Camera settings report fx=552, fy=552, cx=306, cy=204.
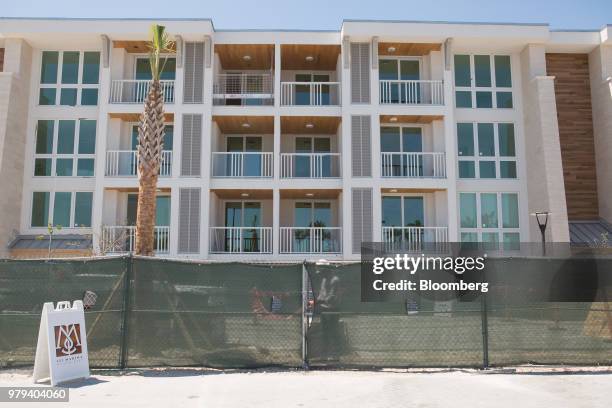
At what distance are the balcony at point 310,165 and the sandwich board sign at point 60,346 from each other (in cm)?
1383

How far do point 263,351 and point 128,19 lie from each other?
54.4 ft

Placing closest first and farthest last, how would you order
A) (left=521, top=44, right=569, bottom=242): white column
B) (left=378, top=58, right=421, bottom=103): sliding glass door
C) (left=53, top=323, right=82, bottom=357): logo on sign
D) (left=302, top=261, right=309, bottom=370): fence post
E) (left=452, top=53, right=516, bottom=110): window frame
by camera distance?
(left=53, top=323, right=82, bottom=357): logo on sign → (left=302, top=261, right=309, bottom=370): fence post → (left=521, top=44, right=569, bottom=242): white column → (left=378, top=58, right=421, bottom=103): sliding glass door → (left=452, top=53, right=516, bottom=110): window frame

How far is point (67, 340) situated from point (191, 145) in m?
13.6

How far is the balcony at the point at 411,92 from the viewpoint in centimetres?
2147

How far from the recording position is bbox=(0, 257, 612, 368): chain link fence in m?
8.62

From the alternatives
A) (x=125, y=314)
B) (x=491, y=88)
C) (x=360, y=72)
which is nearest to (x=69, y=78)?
(x=360, y=72)

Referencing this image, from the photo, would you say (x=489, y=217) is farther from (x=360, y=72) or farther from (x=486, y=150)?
(x=360, y=72)

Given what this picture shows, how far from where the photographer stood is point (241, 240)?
21.2 m

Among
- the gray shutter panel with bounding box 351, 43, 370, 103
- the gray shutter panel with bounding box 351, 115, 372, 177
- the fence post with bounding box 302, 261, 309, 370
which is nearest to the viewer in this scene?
the fence post with bounding box 302, 261, 309, 370

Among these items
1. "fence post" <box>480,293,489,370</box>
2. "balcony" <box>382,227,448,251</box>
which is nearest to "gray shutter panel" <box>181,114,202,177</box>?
"balcony" <box>382,227,448,251</box>

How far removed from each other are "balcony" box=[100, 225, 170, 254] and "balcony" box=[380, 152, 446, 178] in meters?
8.53

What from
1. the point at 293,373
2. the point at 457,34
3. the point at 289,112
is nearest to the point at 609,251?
the point at 457,34

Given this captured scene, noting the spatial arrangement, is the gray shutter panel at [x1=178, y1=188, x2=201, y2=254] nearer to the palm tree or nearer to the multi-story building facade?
the multi-story building facade

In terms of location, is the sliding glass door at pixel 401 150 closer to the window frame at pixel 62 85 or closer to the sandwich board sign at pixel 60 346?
the window frame at pixel 62 85
